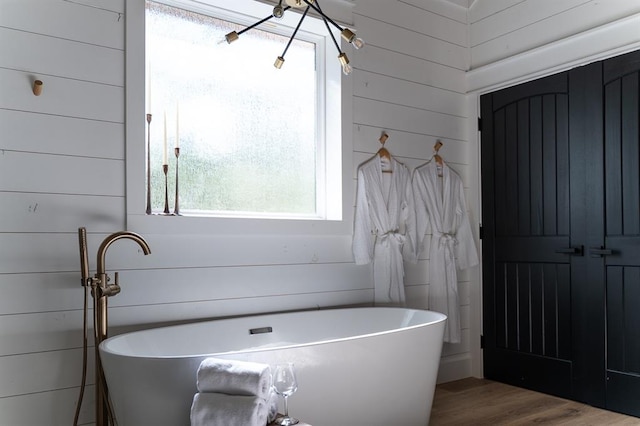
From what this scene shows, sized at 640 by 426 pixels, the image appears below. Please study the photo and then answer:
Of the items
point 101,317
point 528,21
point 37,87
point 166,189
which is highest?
point 528,21

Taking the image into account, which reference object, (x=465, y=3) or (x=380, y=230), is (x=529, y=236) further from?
(x=465, y=3)

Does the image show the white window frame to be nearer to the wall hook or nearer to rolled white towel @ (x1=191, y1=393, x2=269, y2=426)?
the wall hook

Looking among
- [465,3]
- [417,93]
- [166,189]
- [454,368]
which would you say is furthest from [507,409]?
[465,3]

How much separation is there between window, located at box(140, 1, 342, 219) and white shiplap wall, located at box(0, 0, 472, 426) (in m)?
0.31

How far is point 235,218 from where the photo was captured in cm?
305

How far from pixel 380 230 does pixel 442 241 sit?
532 millimetres

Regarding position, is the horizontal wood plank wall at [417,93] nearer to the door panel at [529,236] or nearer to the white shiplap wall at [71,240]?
the door panel at [529,236]

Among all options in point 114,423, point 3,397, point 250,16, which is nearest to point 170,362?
point 114,423

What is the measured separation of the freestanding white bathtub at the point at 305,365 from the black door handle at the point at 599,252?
1.05 meters

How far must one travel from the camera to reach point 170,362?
207 cm

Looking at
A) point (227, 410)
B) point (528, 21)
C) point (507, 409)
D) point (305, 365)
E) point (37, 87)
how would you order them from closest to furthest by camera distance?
point (227, 410) → point (305, 365) → point (37, 87) → point (507, 409) → point (528, 21)

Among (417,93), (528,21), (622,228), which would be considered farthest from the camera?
(417,93)

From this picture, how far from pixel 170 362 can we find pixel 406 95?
Result: 2.53m

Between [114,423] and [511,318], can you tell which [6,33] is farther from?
[511,318]
